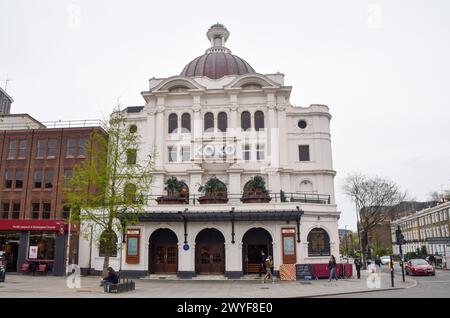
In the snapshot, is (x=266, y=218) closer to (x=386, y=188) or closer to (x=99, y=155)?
(x=99, y=155)

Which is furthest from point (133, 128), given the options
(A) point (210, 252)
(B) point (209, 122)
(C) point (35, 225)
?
(A) point (210, 252)

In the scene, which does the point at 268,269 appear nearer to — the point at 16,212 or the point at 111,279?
the point at 111,279

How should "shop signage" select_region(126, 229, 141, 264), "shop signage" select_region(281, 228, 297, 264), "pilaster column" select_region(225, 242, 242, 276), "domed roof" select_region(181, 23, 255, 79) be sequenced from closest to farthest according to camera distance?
"shop signage" select_region(281, 228, 297, 264) < "pilaster column" select_region(225, 242, 242, 276) < "shop signage" select_region(126, 229, 141, 264) < "domed roof" select_region(181, 23, 255, 79)

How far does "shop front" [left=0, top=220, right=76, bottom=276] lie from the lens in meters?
33.4

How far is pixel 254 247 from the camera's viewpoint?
1286 inches

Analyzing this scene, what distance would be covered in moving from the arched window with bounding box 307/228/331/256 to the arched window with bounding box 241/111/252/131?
12.8 metres

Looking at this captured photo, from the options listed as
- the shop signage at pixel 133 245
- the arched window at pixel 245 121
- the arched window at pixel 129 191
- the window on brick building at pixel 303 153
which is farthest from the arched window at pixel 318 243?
the arched window at pixel 129 191

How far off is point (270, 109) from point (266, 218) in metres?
12.6

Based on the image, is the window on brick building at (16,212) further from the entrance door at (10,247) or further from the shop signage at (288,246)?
the shop signage at (288,246)

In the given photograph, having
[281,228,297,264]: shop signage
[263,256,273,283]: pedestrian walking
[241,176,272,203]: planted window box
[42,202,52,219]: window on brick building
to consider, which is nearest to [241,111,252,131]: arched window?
[241,176,272,203]: planted window box

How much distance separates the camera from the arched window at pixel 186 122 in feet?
131

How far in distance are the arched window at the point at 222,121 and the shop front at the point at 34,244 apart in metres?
17.0

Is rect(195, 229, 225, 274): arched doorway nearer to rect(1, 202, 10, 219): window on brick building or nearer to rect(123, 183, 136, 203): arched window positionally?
rect(123, 183, 136, 203): arched window
